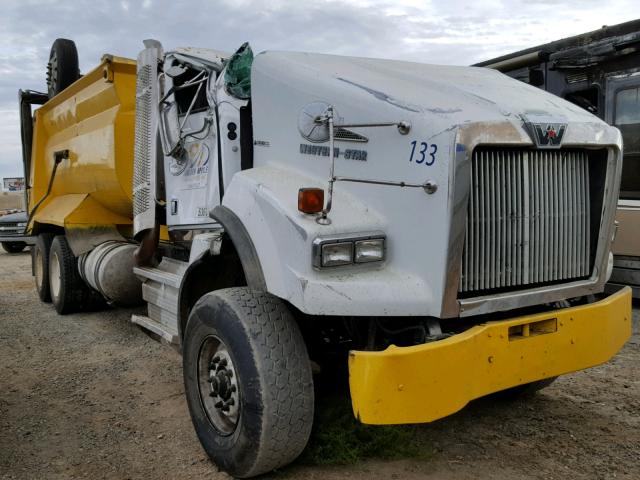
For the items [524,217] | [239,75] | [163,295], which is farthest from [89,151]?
[524,217]

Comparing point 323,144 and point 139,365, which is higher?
point 323,144

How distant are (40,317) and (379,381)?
6.06 m

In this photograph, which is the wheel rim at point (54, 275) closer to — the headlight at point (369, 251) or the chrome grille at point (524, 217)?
the headlight at point (369, 251)

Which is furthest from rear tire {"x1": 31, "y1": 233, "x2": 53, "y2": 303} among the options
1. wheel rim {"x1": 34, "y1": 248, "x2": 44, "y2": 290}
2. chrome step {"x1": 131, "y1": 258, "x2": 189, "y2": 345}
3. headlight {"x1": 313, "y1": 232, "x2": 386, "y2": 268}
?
headlight {"x1": 313, "y1": 232, "x2": 386, "y2": 268}

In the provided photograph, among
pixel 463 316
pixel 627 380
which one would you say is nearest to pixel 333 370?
pixel 463 316

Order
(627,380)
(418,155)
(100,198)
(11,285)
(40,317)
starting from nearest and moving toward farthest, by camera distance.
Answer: (418,155) < (627,380) < (100,198) < (40,317) < (11,285)

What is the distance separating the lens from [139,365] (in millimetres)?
5371

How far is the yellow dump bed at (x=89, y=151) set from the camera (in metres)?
6.10

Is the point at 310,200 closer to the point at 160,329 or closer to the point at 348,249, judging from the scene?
the point at 348,249

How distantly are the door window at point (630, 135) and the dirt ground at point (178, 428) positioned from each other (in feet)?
7.98

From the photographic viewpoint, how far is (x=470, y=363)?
2.77 m

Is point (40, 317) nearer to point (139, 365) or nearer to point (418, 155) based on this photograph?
point (139, 365)

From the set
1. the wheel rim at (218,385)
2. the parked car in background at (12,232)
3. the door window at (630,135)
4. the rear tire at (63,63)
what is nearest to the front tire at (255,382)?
the wheel rim at (218,385)

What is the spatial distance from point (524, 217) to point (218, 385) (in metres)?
1.82
